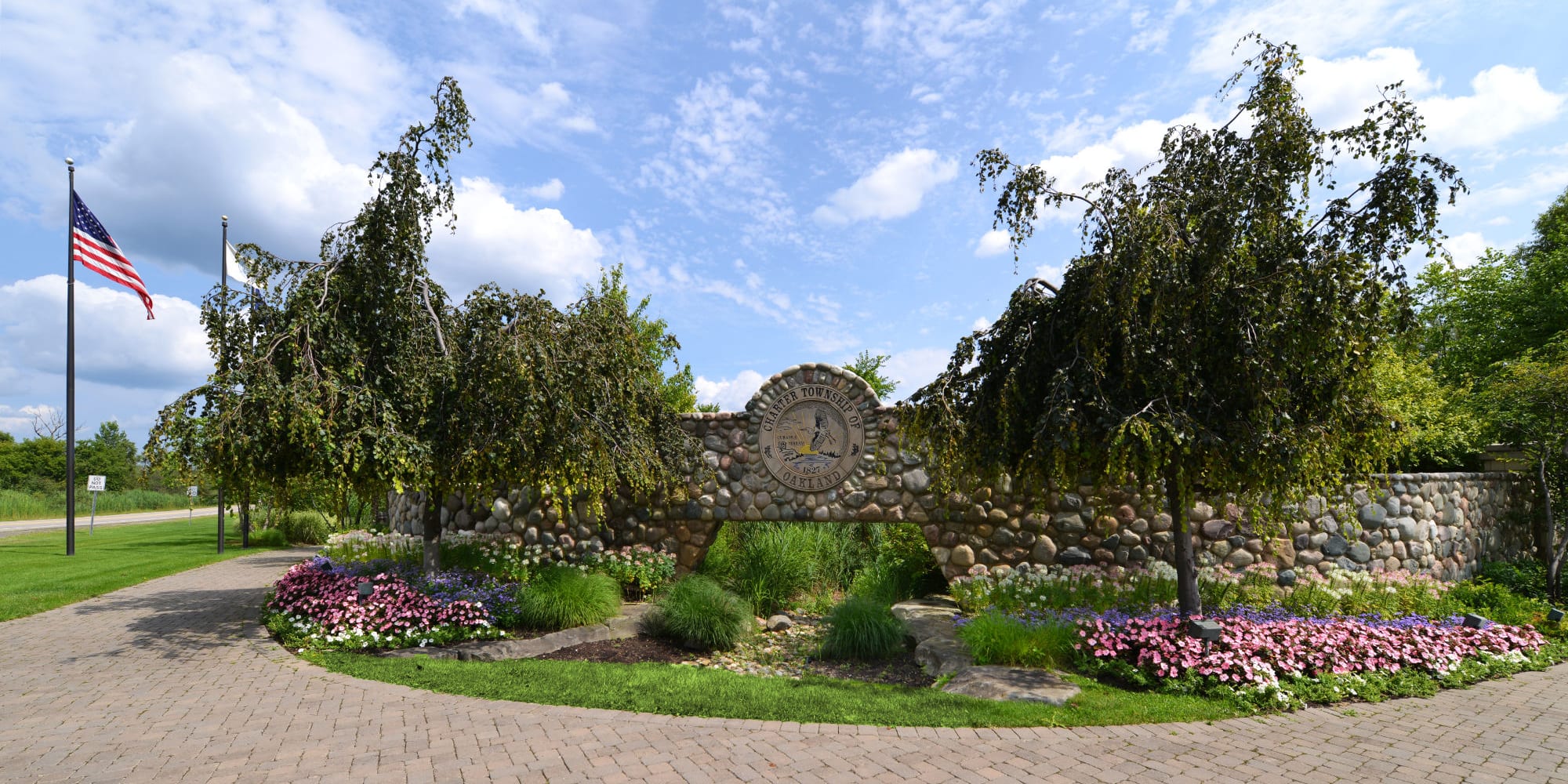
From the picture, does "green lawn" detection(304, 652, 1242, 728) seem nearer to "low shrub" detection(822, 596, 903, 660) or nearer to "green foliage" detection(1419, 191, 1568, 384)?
"low shrub" detection(822, 596, 903, 660)

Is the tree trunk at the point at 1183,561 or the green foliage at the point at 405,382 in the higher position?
the green foliage at the point at 405,382

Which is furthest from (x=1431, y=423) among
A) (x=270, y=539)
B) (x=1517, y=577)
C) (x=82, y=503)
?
(x=82, y=503)

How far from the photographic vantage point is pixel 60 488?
39031mm

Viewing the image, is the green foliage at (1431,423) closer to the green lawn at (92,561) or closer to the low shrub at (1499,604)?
the low shrub at (1499,604)

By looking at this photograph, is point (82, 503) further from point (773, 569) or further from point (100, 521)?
point (773, 569)

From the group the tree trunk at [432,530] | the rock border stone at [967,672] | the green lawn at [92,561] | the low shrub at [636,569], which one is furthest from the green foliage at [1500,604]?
the green lawn at [92,561]

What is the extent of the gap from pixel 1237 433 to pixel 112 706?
8.57m

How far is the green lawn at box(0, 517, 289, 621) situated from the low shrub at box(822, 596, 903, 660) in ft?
32.6

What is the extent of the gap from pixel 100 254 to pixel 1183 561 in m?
17.6

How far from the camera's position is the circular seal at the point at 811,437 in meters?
9.92

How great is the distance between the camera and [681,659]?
25.2 feet

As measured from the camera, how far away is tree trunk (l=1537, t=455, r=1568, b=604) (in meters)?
9.56

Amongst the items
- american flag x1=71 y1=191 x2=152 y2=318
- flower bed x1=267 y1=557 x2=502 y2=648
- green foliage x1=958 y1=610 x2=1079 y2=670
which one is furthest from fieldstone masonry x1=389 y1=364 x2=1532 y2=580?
american flag x1=71 y1=191 x2=152 y2=318

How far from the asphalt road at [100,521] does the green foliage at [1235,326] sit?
93.7 feet
